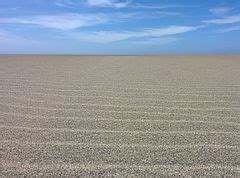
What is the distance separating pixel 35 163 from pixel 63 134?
0.54 metres

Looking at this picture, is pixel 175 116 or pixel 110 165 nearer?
pixel 110 165

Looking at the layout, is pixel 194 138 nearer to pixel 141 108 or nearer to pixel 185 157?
pixel 185 157

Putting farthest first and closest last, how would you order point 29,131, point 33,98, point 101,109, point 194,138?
point 33,98, point 101,109, point 29,131, point 194,138

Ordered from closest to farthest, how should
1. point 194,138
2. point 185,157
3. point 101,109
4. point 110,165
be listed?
point 110,165 → point 185,157 → point 194,138 → point 101,109

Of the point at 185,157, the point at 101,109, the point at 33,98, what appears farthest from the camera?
the point at 33,98

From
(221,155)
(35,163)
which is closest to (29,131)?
(35,163)

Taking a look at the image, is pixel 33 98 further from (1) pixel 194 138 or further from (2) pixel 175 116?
(1) pixel 194 138

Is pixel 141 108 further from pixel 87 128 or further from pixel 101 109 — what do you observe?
pixel 87 128

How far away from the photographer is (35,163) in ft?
5.86

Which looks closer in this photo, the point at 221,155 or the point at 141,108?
the point at 221,155

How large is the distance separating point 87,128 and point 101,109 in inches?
26.9

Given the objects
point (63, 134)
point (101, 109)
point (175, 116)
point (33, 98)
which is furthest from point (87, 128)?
point (33, 98)

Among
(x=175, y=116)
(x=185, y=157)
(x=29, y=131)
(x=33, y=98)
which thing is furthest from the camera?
(x=33, y=98)

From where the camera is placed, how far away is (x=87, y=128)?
8.13ft
